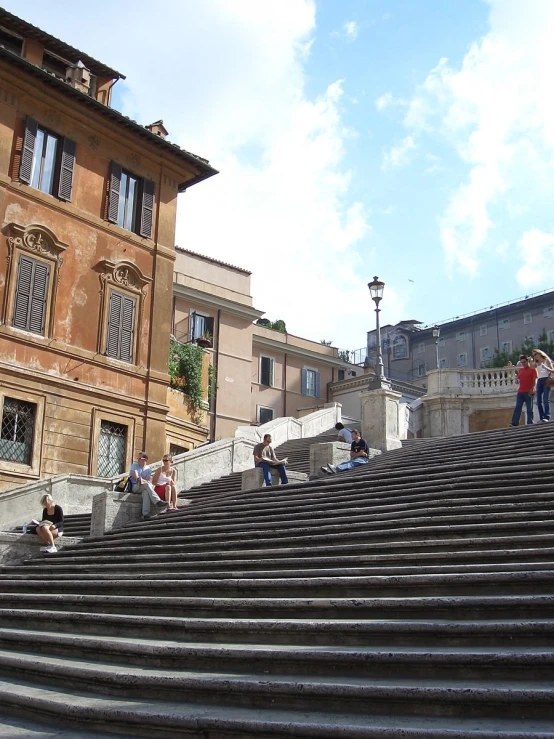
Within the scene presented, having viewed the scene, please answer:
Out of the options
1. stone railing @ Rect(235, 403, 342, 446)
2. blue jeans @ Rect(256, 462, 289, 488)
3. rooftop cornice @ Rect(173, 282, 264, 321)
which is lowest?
blue jeans @ Rect(256, 462, 289, 488)

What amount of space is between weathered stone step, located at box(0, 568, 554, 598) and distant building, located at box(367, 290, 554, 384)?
49.3 metres

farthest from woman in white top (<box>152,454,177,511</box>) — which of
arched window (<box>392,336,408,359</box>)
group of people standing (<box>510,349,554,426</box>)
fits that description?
arched window (<box>392,336,408,359</box>)

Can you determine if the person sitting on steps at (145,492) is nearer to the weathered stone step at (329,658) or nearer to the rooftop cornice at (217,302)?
the weathered stone step at (329,658)

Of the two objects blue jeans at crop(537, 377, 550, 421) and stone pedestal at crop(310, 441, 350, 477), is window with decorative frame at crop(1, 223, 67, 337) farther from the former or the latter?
blue jeans at crop(537, 377, 550, 421)

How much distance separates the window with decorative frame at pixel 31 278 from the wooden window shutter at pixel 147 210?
296cm

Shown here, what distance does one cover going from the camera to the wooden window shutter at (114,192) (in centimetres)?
2116

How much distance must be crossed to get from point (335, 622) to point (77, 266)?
1552 centimetres

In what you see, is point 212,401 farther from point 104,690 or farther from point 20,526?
point 104,690

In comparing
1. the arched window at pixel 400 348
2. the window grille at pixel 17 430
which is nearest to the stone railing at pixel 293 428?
the window grille at pixel 17 430

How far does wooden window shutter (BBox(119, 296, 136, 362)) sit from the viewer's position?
20.7 metres

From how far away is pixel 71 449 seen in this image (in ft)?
61.5

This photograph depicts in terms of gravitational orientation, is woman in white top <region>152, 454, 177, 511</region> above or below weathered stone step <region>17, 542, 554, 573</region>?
above

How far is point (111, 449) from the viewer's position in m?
20.0

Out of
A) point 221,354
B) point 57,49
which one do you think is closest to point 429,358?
point 221,354
